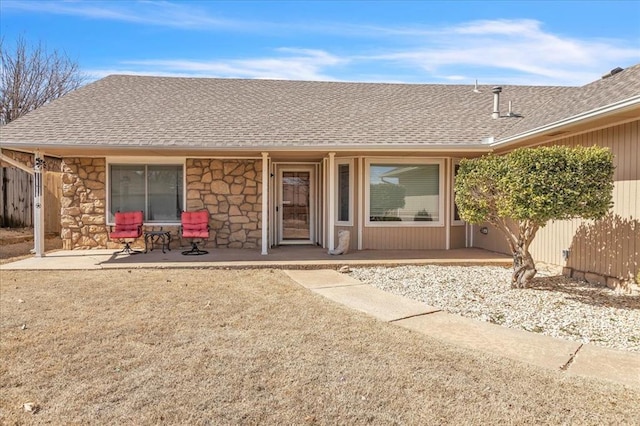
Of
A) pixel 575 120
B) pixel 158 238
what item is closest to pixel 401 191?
pixel 575 120

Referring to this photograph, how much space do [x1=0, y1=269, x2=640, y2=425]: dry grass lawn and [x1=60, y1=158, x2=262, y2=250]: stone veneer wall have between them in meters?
4.98

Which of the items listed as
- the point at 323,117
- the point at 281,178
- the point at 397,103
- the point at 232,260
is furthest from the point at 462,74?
the point at 232,260

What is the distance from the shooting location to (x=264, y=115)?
9945 mm

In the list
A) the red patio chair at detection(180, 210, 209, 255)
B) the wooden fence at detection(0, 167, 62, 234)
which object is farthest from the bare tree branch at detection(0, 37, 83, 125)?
the red patio chair at detection(180, 210, 209, 255)

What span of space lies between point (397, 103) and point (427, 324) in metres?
8.03

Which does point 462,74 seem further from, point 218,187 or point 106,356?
point 106,356

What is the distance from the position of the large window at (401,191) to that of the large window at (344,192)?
0.46 meters

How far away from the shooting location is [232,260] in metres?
7.80

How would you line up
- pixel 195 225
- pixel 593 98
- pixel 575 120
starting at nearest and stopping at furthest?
pixel 575 120, pixel 593 98, pixel 195 225

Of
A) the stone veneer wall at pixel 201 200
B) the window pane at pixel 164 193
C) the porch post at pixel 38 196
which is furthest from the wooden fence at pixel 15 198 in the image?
the window pane at pixel 164 193

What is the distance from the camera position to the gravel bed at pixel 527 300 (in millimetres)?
4195

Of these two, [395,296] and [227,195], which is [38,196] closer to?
[227,195]

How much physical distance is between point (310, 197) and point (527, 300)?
6.47 meters

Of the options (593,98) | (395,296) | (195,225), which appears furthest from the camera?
(195,225)
